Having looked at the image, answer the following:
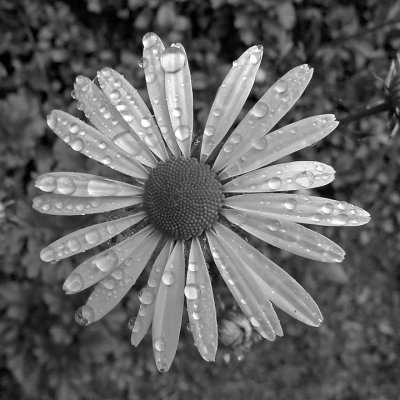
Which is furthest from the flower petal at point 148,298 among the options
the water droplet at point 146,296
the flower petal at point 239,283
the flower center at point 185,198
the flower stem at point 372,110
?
the flower stem at point 372,110

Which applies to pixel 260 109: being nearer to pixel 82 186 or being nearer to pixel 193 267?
pixel 193 267

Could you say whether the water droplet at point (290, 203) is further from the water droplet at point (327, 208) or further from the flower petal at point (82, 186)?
the flower petal at point (82, 186)

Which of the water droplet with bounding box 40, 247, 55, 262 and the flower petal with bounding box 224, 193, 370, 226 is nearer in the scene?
the flower petal with bounding box 224, 193, 370, 226

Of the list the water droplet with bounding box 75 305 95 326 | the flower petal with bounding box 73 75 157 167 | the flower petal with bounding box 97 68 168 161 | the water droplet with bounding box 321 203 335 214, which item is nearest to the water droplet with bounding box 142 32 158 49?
the flower petal with bounding box 97 68 168 161

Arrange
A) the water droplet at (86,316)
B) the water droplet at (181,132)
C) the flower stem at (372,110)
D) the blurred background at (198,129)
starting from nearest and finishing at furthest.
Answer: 1. the water droplet at (86,316)
2. the water droplet at (181,132)
3. the flower stem at (372,110)
4. the blurred background at (198,129)

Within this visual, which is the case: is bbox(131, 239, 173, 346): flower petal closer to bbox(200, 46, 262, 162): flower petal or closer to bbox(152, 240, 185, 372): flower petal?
bbox(152, 240, 185, 372): flower petal

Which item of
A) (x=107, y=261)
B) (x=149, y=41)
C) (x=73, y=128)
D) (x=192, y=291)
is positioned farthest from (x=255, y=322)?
(x=149, y=41)
